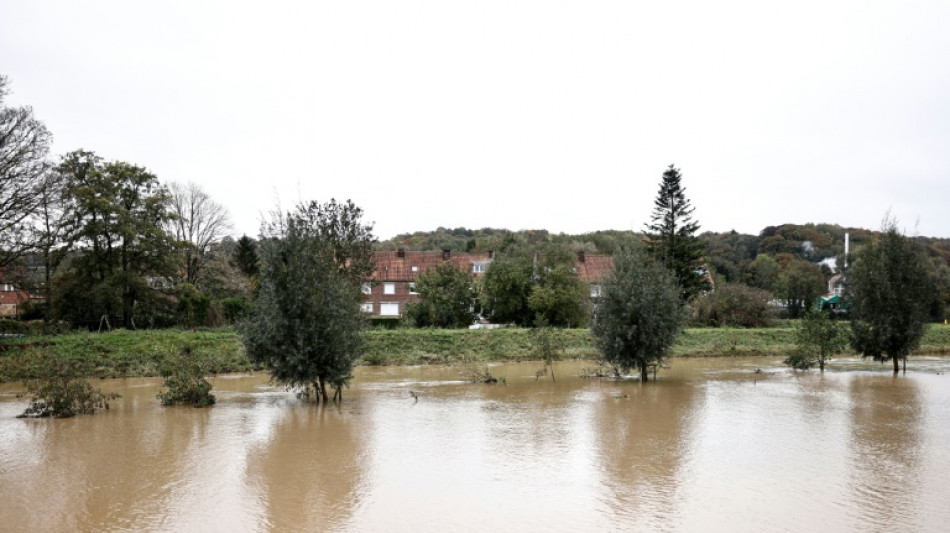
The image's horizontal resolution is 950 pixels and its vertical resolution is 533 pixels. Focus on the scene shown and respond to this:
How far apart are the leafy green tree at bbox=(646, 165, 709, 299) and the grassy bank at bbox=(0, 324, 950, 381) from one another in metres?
5.75

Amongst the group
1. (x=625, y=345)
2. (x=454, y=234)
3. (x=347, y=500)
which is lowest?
(x=347, y=500)

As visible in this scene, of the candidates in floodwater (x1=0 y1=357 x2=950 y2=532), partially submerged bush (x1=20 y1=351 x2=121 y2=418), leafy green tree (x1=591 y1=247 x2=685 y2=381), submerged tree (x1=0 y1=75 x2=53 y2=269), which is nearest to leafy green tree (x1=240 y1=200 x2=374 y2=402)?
floodwater (x1=0 y1=357 x2=950 y2=532)

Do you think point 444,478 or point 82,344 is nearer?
point 444,478

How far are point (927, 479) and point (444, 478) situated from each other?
7826 millimetres

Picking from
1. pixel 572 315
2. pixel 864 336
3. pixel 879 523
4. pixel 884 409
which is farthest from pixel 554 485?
pixel 572 315

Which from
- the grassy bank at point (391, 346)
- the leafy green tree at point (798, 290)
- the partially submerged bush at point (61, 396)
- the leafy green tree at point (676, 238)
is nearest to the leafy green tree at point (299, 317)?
the partially submerged bush at point (61, 396)

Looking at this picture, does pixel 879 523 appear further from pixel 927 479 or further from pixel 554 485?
pixel 554 485

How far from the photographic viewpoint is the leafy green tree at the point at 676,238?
48.0 m

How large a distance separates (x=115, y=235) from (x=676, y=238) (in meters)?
36.5

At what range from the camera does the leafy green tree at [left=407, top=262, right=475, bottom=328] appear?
42.6 metres

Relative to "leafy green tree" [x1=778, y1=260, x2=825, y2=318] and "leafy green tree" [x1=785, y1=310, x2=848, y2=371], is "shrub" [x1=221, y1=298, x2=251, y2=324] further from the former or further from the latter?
"leafy green tree" [x1=778, y1=260, x2=825, y2=318]

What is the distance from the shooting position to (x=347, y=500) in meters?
10.1

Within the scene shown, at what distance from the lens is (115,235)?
122ft

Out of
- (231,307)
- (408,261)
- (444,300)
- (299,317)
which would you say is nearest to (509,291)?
(444,300)
